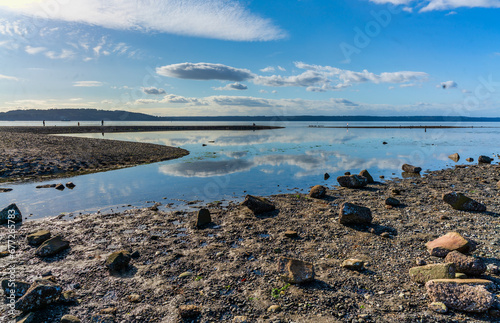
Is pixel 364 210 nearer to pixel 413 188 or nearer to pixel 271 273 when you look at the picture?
pixel 271 273

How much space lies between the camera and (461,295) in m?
6.21

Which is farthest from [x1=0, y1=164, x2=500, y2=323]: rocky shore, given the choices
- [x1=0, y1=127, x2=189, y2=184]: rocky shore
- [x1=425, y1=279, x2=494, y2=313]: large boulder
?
[x1=0, y1=127, x2=189, y2=184]: rocky shore

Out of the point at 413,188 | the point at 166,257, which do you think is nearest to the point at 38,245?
the point at 166,257

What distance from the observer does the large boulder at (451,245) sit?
8500 millimetres

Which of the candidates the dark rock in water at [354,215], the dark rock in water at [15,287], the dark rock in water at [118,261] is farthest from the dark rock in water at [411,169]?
the dark rock in water at [15,287]

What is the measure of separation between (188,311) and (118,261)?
137 inches

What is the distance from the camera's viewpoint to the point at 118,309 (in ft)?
21.8

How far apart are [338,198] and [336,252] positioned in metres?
7.95

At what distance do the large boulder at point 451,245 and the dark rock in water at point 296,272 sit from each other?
4624 millimetres

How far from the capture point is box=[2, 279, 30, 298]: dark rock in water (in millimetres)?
6930

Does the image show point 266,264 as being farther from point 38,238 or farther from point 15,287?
point 38,238

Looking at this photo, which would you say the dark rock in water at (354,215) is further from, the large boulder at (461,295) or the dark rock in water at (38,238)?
the dark rock in water at (38,238)

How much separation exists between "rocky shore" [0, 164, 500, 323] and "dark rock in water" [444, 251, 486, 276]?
0.09ft

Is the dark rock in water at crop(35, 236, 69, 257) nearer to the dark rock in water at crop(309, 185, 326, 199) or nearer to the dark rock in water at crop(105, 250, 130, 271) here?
the dark rock in water at crop(105, 250, 130, 271)
